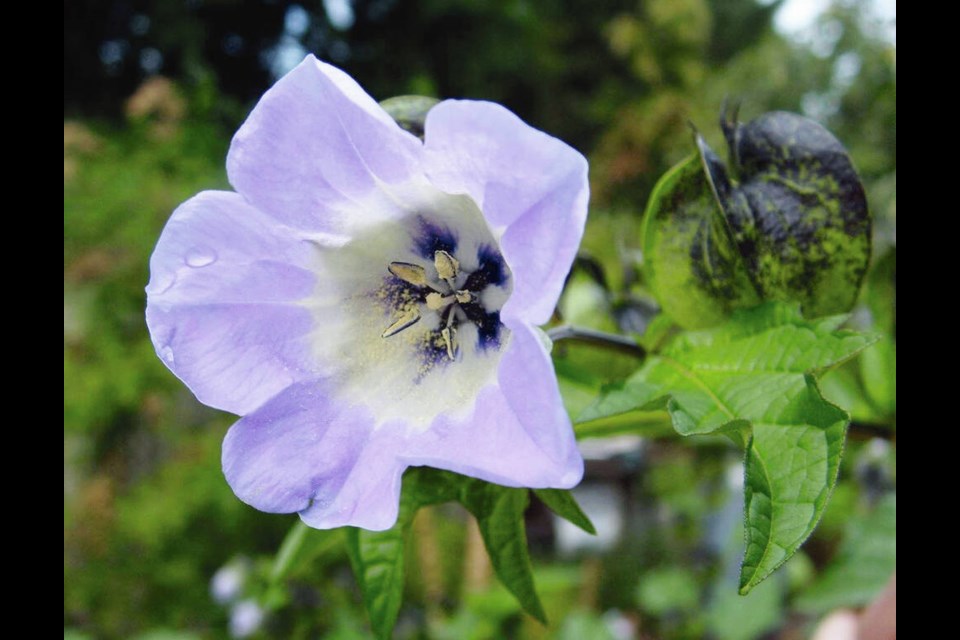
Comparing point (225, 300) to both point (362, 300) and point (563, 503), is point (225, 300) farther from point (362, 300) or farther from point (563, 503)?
point (563, 503)

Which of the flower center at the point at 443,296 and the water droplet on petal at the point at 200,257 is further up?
the water droplet on petal at the point at 200,257

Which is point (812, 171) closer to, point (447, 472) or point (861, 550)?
point (447, 472)

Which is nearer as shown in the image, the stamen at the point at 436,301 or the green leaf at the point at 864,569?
the stamen at the point at 436,301

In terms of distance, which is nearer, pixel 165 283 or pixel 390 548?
pixel 165 283

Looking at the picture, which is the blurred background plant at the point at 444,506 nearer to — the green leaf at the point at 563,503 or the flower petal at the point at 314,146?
the green leaf at the point at 563,503

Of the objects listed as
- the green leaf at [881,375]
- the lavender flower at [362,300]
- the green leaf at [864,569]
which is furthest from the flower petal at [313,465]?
the green leaf at [864,569]

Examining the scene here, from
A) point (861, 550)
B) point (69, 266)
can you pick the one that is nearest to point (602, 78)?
point (69, 266)

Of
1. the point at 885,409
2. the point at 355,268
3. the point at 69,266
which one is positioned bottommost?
the point at 69,266

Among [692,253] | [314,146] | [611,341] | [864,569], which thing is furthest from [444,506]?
[314,146]
